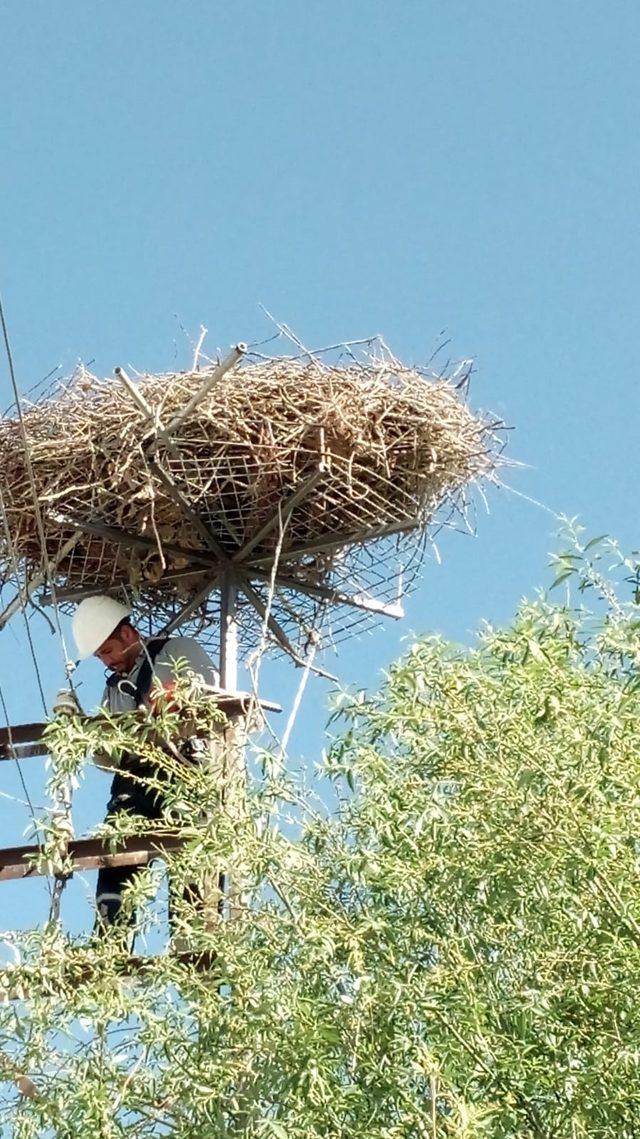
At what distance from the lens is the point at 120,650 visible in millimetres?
9156

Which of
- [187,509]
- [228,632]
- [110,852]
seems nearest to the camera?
[110,852]

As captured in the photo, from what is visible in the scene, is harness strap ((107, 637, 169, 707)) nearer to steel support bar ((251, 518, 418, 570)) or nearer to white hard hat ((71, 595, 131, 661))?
white hard hat ((71, 595, 131, 661))

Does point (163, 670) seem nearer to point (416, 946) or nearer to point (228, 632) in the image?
point (228, 632)

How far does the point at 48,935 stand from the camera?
704 cm

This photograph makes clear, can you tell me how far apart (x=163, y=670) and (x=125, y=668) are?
320 millimetres

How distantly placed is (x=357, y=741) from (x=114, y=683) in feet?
7.84

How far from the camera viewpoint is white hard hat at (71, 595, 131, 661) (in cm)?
912

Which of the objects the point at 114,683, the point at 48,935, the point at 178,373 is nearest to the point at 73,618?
the point at 114,683

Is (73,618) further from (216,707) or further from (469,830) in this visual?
(469,830)

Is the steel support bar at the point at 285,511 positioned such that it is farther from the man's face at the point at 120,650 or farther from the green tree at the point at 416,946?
the green tree at the point at 416,946

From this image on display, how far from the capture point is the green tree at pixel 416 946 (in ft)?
19.2

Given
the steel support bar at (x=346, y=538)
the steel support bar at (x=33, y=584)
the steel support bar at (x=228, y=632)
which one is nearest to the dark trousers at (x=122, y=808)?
the steel support bar at (x=228, y=632)

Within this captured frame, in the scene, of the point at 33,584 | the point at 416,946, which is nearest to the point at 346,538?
the point at 33,584

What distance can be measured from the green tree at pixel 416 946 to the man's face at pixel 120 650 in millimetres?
2012
